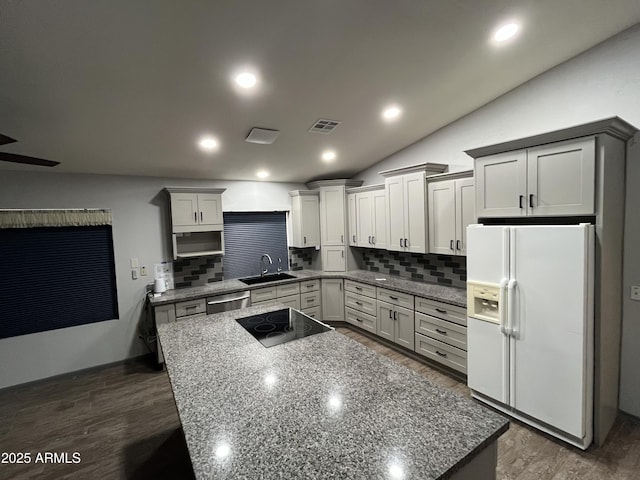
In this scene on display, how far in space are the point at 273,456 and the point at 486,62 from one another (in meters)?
3.16

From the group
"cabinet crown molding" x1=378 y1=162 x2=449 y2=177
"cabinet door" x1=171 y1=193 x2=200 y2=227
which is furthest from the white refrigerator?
"cabinet door" x1=171 y1=193 x2=200 y2=227

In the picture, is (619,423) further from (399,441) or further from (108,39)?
(108,39)

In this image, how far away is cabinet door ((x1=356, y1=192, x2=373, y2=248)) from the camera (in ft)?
14.7

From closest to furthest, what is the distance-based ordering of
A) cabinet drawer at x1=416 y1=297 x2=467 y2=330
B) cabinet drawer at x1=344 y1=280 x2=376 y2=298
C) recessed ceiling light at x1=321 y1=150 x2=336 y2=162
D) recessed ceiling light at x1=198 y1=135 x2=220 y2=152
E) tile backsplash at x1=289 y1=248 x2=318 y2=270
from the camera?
cabinet drawer at x1=416 y1=297 x2=467 y2=330, recessed ceiling light at x1=198 y1=135 x2=220 y2=152, recessed ceiling light at x1=321 y1=150 x2=336 y2=162, cabinet drawer at x1=344 y1=280 x2=376 y2=298, tile backsplash at x1=289 y1=248 x2=318 y2=270

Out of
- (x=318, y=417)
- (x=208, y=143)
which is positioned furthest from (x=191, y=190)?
(x=318, y=417)

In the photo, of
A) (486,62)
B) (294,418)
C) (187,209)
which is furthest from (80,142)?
(486,62)

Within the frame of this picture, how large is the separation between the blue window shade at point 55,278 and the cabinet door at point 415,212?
3753 millimetres

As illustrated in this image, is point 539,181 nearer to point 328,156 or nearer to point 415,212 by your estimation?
point 415,212

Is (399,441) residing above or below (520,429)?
above

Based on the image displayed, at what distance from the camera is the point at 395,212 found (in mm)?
3994

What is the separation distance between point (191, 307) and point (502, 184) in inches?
142

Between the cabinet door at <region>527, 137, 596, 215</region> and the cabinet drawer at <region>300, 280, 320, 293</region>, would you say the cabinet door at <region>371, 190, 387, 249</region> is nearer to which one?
the cabinet drawer at <region>300, 280, 320, 293</region>

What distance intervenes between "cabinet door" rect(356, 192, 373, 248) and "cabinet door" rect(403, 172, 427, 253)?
0.72 m

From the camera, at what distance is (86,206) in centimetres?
358
